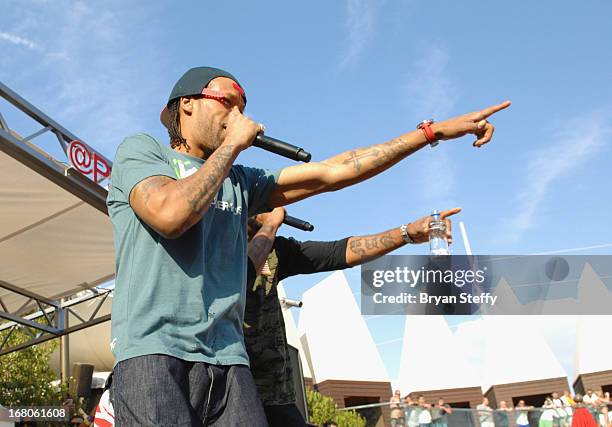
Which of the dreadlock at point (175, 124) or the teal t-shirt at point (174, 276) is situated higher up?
the dreadlock at point (175, 124)

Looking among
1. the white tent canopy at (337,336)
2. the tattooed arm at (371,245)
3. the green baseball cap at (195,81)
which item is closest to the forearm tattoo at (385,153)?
the green baseball cap at (195,81)

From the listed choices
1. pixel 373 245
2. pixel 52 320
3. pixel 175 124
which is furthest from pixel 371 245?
pixel 52 320

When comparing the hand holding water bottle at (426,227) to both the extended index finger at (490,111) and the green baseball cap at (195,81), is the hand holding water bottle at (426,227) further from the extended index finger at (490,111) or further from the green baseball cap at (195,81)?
the green baseball cap at (195,81)

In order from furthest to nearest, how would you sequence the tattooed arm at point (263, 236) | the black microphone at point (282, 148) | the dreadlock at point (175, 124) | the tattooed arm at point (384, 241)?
the tattooed arm at point (263, 236), the tattooed arm at point (384, 241), the black microphone at point (282, 148), the dreadlock at point (175, 124)

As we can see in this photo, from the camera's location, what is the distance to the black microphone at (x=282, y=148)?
2531 mm

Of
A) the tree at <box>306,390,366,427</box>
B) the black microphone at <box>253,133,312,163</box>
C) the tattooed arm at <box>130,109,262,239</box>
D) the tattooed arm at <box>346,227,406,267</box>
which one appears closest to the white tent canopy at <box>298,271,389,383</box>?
the tree at <box>306,390,366,427</box>

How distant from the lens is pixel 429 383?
115ft

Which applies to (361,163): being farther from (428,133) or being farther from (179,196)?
(179,196)

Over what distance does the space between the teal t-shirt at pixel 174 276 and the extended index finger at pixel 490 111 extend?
0.89 m

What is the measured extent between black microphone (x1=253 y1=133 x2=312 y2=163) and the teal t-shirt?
41cm

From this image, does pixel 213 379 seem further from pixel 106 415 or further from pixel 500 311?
pixel 500 311

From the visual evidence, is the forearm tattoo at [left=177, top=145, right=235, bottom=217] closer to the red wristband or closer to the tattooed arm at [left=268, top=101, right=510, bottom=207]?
the tattooed arm at [left=268, top=101, right=510, bottom=207]

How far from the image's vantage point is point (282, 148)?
2578 millimetres

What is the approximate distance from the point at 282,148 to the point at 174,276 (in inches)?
33.9
